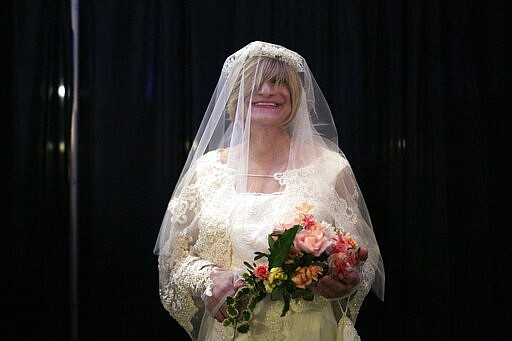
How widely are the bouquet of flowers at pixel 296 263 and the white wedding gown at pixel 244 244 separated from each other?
0.12 metres

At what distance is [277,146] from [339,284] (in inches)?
22.4

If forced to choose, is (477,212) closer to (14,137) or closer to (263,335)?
(263,335)

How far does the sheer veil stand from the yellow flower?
31 cm

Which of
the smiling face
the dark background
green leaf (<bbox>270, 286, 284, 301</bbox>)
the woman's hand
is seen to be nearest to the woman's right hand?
green leaf (<bbox>270, 286, 284, 301</bbox>)

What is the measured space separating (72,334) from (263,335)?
1.53 metres

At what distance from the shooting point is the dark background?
9.86 ft

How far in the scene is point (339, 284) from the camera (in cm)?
174

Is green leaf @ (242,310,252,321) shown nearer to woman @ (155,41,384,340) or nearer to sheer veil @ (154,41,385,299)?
woman @ (155,41,384,340)

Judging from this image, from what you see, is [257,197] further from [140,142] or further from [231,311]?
[140,142]

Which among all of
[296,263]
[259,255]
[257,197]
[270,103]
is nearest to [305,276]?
[296,263]

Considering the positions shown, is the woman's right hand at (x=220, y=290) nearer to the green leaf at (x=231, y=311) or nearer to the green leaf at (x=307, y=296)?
the green leaf at (x=231, y=311)

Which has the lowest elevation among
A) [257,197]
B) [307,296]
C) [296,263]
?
[307,296]

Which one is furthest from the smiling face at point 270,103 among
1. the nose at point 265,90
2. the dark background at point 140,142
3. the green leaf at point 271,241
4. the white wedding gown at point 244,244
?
the dark background at point 140,142

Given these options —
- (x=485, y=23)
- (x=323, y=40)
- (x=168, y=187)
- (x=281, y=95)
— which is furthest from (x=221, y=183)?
(x=485, y=23)
